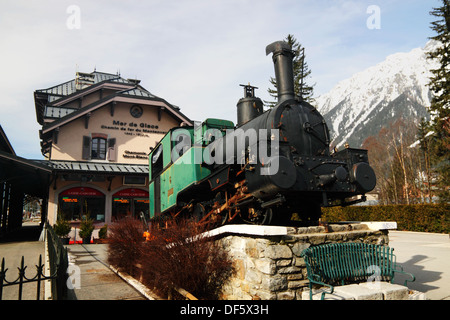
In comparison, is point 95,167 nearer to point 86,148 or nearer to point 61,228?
point 86,148

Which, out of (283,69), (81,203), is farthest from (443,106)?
(81,203)

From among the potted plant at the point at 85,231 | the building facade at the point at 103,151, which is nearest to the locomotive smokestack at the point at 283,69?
the potted plant at the point at 85,231

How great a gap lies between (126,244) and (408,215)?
57.5 feet

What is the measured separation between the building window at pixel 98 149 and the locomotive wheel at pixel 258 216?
13967 millimetres

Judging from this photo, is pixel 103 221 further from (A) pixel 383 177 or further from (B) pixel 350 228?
(A) pixel 383 177

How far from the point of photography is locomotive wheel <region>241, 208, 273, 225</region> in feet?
19.9

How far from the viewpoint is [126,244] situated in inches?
313

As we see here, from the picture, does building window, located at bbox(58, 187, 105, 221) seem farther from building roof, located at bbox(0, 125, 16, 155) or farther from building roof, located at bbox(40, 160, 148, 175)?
building roof, located at bbox(0, 125, 16, 155)

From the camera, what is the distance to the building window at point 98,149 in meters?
18.7

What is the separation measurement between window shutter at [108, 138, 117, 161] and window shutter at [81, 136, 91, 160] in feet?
3.53

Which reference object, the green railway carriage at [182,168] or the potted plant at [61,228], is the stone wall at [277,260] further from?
the potted plant at [61,228]

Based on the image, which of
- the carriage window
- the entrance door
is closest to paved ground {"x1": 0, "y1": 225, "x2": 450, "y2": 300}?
the carriage window

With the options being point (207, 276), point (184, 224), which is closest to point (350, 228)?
point (207, 276)

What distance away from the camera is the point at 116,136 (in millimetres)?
19297
